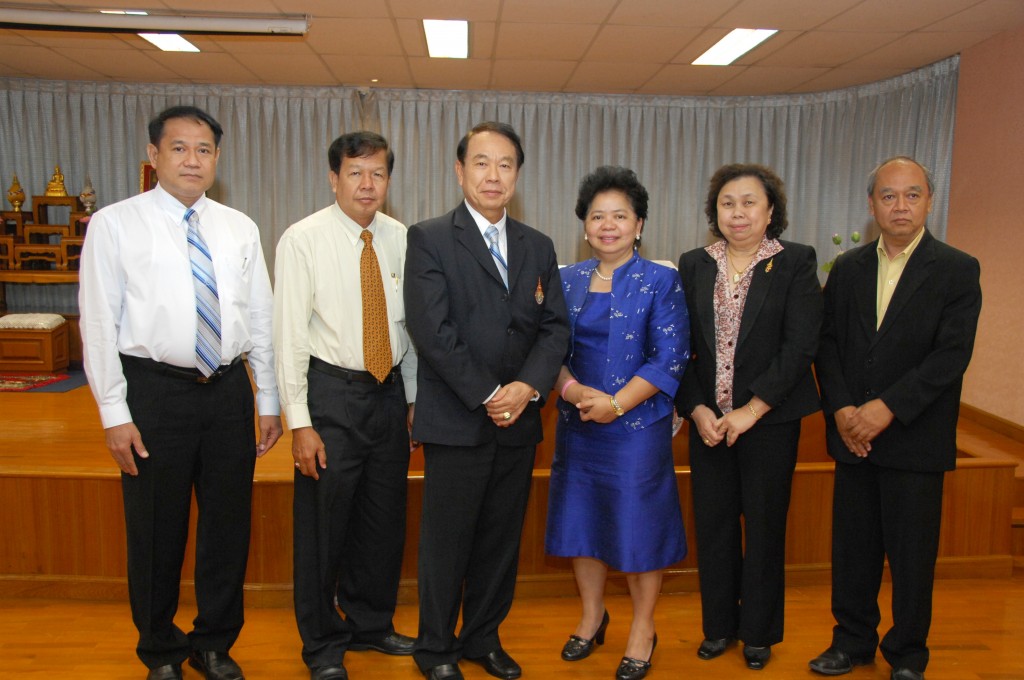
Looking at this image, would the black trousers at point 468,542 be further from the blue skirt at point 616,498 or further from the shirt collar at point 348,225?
the shirt collar at point 348,225

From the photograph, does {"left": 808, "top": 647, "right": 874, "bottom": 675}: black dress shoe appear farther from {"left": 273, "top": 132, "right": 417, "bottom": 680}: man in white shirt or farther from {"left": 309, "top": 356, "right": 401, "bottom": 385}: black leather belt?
{"left": 309, "top": 356, "right": 401, "bottom": 385}: black leather belt

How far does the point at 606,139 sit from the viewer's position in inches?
334

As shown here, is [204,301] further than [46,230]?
No

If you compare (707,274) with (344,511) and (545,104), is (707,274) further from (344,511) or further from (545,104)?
(545,104)

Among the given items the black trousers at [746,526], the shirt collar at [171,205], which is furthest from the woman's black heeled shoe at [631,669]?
the shirt collar at [171,205]

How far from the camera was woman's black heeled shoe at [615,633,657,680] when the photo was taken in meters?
2.52

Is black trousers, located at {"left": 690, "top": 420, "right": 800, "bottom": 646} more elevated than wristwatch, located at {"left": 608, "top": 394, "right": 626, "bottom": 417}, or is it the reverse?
wristwatch, located at {"left": 608, "top": 394, "right": 626, "bottom": 417}

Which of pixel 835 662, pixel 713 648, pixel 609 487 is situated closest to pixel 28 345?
pixel 609 487

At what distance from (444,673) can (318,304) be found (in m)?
1.19

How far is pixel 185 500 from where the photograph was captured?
2.39 metres

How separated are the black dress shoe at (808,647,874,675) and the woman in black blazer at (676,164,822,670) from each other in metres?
0.15

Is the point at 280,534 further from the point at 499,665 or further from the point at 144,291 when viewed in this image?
the point at 144,291

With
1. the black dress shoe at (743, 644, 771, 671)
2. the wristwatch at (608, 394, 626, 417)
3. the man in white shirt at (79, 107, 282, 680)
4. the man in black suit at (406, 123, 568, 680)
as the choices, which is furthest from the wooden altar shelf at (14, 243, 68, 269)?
the black dress shoe at (743, 644, 771, 671)

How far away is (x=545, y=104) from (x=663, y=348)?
6433 mm
